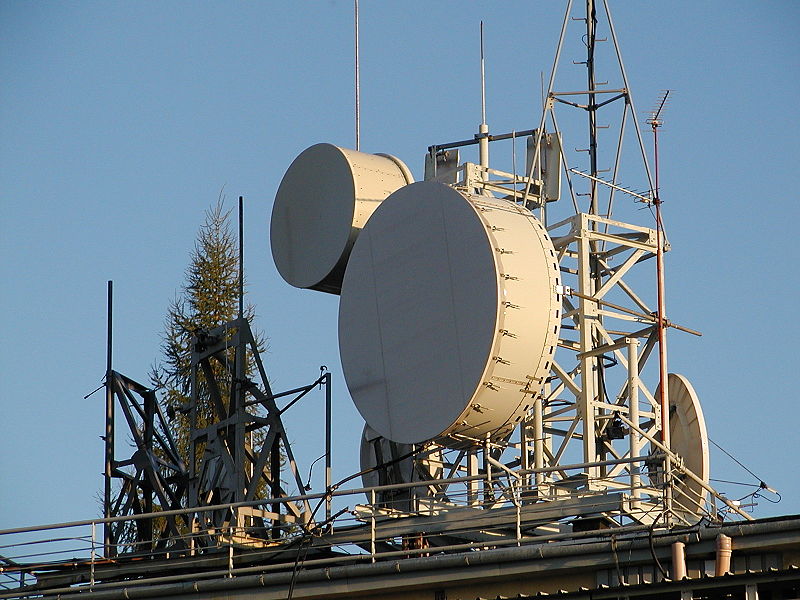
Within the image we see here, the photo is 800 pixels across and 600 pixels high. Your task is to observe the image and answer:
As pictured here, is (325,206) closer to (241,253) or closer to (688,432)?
(241,253)

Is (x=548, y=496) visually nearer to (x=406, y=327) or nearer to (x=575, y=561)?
(x=575, y=561)

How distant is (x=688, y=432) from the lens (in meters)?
33.8

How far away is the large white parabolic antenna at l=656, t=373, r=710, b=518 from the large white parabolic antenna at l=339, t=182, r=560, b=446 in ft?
11.7

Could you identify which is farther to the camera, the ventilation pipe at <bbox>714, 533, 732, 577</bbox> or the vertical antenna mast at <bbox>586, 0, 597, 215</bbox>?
the vertical antenna mast at <bbox>586, 0, 597, 215</bbox>

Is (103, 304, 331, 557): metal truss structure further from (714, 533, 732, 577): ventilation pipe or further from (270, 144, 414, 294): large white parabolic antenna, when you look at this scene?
(714, 533, 732, 577): ventilation pipe

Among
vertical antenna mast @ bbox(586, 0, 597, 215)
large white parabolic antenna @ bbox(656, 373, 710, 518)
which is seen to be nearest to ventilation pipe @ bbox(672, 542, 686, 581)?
large white parabolic antenna @ bbox(656, 373, 710, 518)

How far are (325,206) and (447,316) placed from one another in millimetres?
6230

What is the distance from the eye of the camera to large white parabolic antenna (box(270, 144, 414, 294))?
3716cm

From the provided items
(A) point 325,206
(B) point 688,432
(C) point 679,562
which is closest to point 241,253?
(A) point 325,206

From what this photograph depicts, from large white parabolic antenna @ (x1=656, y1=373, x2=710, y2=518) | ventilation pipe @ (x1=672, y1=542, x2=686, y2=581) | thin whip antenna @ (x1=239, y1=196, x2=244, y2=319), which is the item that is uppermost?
thin whip antenna @ (x1=239, y1=196, x2=244, y2=319)

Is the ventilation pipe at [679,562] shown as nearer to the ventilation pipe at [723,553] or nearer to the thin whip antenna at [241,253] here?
the ventilation pipe at [723,553]

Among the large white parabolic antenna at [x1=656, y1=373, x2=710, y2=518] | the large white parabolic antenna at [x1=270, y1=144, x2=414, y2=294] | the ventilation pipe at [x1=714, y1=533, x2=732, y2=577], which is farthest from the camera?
the large white parabolic antenna at [x1=270, y1=144, x2=414, y2=294]

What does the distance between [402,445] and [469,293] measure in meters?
4.77

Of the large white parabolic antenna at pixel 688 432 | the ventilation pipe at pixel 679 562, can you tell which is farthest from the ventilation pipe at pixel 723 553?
the large white parabolic antenna at pixel 688 432
